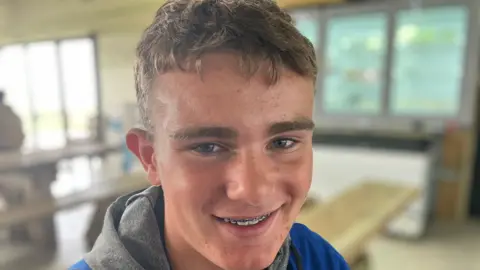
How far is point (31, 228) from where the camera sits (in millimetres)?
625

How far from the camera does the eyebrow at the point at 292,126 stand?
1.53ft

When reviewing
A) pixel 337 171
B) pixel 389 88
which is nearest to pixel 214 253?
pixel 337 171

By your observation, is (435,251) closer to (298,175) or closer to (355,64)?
(355,64)

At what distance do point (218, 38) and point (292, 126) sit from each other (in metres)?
0.12

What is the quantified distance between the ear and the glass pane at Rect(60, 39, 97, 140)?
124 mm

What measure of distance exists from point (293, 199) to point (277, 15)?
0.21 m

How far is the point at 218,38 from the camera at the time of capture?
1.48 ft

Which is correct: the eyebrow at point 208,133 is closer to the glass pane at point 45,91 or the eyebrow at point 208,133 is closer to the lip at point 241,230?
the lip at point 241,230

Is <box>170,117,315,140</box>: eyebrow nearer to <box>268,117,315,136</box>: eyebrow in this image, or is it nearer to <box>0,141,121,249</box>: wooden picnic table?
<box>268,117,315,136</box>: eyebrow

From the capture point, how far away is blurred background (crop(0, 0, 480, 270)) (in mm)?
573

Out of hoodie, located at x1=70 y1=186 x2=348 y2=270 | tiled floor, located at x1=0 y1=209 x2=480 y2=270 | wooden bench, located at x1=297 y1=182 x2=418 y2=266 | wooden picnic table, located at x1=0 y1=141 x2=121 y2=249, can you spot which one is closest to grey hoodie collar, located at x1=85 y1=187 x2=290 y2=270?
hoodie, located at x1=70 y1=186 x2=348 y2=270

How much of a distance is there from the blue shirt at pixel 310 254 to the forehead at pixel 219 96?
0.30 meters

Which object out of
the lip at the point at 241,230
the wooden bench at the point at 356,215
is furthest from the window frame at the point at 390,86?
the lip at the point at 241,230

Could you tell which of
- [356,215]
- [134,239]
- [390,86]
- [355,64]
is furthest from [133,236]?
[355,64]
